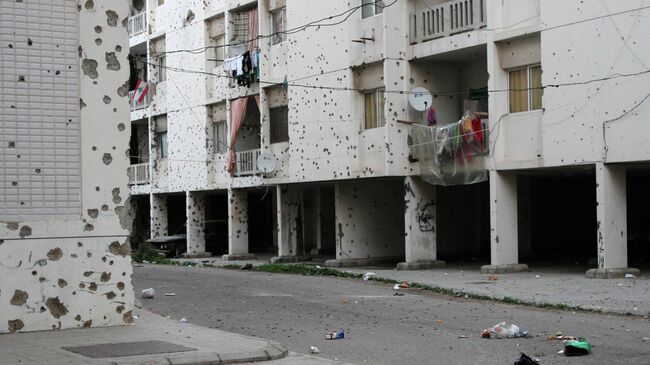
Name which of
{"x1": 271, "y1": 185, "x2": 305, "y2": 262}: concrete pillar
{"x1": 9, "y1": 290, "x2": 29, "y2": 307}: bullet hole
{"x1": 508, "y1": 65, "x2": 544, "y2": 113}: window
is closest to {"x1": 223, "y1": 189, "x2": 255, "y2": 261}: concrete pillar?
{"x1": 271, "y1": 185, "x2": 305, "y2": 262}: concrete pillar

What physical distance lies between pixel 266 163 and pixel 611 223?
47.2 ft

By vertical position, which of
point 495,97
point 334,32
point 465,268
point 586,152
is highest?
point 334,32

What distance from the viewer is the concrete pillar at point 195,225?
40.2m

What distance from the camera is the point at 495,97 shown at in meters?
25.0

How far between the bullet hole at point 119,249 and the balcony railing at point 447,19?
600 inches

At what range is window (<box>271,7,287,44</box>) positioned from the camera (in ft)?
110

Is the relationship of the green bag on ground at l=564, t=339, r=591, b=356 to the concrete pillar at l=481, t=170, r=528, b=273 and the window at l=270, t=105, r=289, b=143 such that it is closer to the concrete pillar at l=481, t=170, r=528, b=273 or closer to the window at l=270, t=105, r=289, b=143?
the concrete pillar at l=481, t=170, r=528, b=273

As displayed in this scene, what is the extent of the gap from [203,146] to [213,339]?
2750cm

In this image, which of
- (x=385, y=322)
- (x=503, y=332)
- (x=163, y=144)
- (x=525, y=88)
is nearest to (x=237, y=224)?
(x=163, y=144)

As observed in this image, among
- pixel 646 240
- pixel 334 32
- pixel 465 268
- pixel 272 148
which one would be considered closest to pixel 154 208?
pixel 272 148

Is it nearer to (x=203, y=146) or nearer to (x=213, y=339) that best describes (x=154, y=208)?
(x=203, y=146)

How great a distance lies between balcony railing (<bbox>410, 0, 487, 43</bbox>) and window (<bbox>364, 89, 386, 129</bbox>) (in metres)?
2.16

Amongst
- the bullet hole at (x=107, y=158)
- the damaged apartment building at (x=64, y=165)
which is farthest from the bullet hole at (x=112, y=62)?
the bullet hole at (x=107, y=158)

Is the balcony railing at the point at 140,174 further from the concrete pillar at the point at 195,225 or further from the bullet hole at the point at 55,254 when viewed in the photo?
the bullet hole at the point at 55,254
